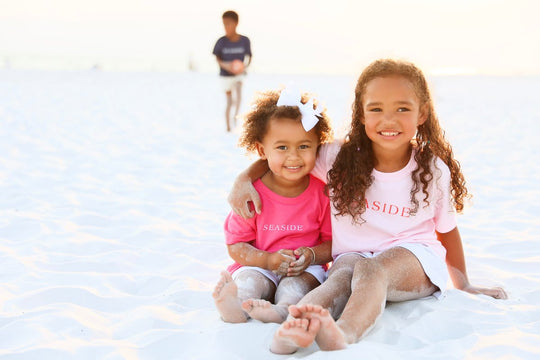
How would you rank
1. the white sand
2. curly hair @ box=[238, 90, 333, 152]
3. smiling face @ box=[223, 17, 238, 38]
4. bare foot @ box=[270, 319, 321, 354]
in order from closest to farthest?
bare foot @ box=[270, 319, 321, 354], the white sand, curly hair @ box=[238, 90, 333, 152], smiling face @ box=[223, 17, 238, 38]

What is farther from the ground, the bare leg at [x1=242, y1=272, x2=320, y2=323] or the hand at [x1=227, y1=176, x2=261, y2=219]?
the hand at [x1=227, y1=176, x2=261, y2=219]

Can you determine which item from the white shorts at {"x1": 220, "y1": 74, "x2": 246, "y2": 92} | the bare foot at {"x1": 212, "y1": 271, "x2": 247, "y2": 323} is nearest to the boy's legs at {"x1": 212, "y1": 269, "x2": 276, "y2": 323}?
the bare foot at {"x1": 212, "y1": 271, "x2": 247, "y2": 323}

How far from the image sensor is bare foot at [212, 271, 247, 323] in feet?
8.04

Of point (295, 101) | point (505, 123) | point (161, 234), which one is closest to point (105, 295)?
point (161, 234)

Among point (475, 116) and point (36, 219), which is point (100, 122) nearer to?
point (36, 219)

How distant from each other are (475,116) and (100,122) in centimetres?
714

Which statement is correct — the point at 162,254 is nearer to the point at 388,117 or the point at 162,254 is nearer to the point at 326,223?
the point at 326,223

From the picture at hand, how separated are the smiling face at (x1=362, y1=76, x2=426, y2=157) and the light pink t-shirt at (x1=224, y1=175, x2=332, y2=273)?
464 millimetres

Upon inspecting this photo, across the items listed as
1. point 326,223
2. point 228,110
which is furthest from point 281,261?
point 228,110

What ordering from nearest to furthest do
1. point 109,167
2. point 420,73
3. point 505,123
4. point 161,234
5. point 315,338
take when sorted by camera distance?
point 315,338 < point 420,73 < point 161,234 < point 109,167 < point 505,123

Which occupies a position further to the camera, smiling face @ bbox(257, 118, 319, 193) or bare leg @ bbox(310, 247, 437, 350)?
smiling face @ bbox(257, 118, 319, 193)

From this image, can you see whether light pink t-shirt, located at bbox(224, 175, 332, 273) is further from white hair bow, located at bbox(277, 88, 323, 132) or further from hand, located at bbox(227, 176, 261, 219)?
white hair bow, located at bbox(277, 88, 323, 132)

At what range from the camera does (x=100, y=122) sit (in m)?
9.48

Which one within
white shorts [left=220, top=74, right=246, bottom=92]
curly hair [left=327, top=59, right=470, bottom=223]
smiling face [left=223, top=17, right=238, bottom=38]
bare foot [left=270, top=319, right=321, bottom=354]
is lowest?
bare foot [left=270, top=319, right=321, bottom=354]
